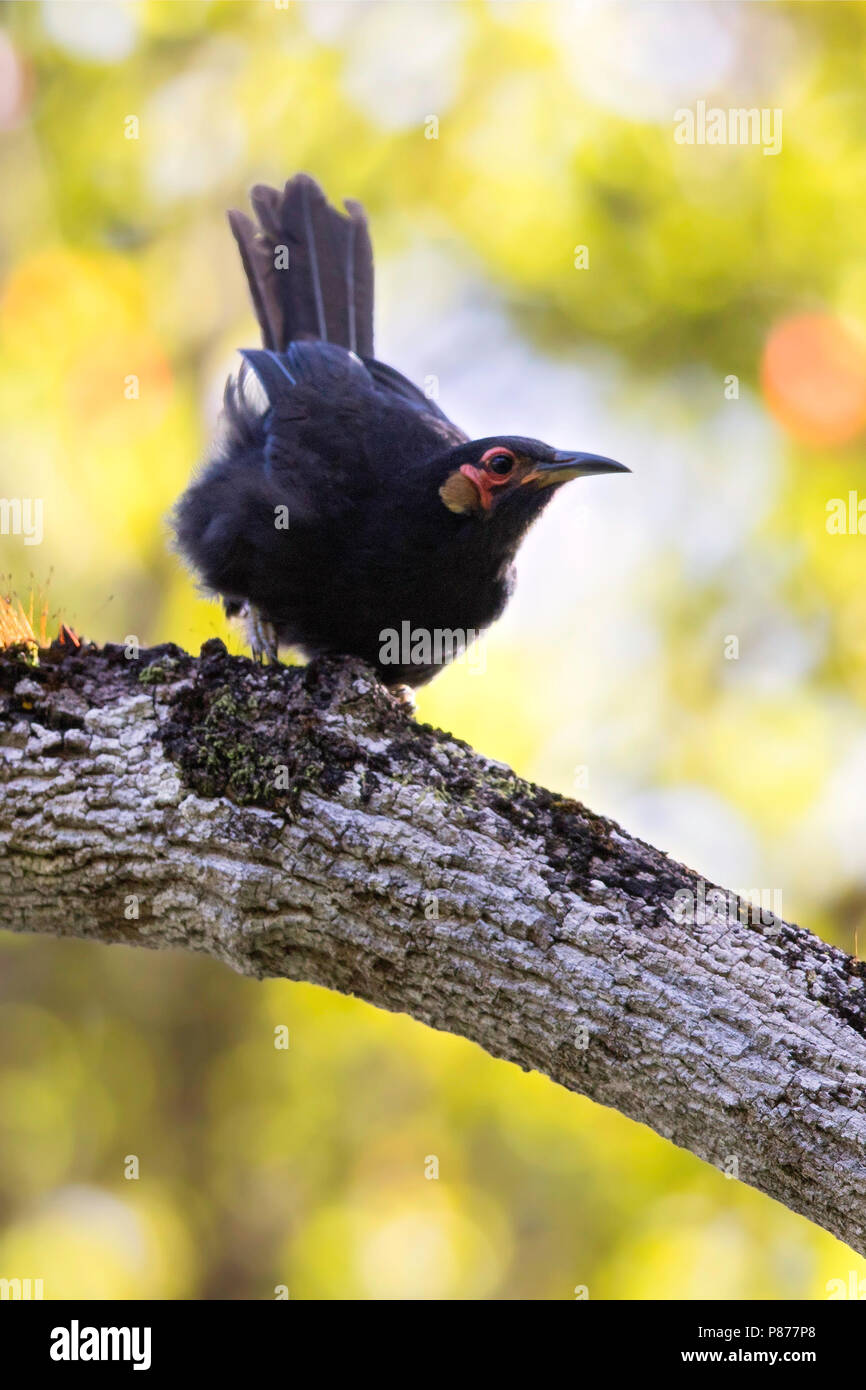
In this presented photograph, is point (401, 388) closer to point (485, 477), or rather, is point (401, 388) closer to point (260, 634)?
point (485, 477)

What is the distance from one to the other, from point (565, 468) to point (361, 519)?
772mm

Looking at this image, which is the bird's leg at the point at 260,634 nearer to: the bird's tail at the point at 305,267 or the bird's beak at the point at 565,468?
the bird's beak at the point at 565,468

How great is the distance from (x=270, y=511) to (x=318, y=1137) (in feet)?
12.0

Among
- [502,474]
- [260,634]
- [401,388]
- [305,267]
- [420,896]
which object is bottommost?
[420,896]

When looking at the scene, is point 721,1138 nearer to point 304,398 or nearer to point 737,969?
point 737,969

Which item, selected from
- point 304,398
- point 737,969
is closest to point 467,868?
point 737,969

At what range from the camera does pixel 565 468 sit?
4.37 metres

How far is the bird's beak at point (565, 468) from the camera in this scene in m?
4.32

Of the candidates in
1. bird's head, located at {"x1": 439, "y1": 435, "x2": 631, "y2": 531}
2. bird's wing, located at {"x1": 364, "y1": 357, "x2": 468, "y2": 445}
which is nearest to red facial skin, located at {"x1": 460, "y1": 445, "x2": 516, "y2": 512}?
bird's head, located at {"x1": 439, "y1": 435, "x2": 631, "y2": 531}

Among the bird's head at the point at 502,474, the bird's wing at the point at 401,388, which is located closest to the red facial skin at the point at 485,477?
the bird's head at the point at 502,474

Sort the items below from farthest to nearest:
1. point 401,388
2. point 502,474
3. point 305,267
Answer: point 305,267
point 401,388
point 502,474

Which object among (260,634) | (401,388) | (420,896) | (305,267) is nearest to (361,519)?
(260,634)

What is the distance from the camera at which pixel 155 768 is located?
3.17 m

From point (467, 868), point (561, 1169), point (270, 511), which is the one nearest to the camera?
Result: point (467, 868)
